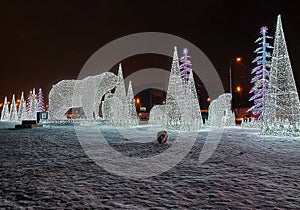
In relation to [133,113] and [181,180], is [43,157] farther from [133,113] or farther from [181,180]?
[133,113]

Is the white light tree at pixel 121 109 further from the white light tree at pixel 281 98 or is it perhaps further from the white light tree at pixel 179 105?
the white light tree at pixel 281 98

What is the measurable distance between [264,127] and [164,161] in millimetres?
8576

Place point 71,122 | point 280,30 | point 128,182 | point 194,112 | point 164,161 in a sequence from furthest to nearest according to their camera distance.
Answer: point 71,122
point 194,112
point 280,30
point 164,161
point 128,182

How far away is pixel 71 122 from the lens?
24375 mm

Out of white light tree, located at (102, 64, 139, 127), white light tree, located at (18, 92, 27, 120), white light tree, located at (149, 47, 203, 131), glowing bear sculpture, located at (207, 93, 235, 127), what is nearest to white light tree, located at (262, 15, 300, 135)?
white light tree, located at (149, 47, 203, 131)

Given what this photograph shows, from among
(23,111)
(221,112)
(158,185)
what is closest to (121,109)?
(221,112)

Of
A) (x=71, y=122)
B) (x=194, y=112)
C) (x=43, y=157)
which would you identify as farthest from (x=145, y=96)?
(x=43, y=157)

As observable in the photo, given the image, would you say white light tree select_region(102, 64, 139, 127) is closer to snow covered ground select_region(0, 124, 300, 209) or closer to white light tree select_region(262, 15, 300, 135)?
white light tree select_region(262, 15, 300, 135)

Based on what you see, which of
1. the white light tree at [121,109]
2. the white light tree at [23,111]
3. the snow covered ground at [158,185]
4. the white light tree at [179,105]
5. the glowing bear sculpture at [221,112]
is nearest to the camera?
the snow covered ground at [158,185]

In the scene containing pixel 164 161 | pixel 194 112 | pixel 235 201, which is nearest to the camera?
pixel 235 201

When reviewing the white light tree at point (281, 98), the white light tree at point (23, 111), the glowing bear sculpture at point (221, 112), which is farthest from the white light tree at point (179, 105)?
the white light tree at point (23, 111)

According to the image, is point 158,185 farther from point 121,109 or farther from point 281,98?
point 121,109

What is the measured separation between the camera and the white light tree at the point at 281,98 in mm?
12453

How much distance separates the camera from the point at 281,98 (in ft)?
42.4
